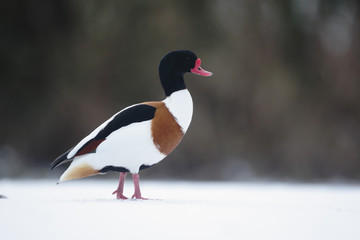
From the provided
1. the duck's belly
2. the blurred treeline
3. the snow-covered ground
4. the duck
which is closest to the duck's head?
the duck

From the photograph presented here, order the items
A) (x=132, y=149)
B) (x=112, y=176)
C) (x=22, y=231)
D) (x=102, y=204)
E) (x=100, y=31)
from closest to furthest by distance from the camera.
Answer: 1. (x=22, y=231)
2. (x=102, y=204)
3. (x=132, y=149)
4. (x=112, y=176)
5. (x=100, y=31)

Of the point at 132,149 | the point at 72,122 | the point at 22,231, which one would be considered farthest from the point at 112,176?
the point at 22,231

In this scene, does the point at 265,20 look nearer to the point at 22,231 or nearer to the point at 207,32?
the point at 207,32

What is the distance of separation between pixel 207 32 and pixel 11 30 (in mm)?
2883

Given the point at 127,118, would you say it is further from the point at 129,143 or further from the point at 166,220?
the point at 166,220

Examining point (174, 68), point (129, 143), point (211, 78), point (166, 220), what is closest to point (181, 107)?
point (174, 68)

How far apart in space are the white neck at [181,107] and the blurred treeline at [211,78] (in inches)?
148

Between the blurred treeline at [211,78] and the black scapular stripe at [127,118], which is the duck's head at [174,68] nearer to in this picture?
the black scapular stripe at [127,118]

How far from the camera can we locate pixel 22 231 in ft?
8.53

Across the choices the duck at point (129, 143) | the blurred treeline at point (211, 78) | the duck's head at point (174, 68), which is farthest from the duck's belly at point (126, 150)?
the blurred treeline at point (211, 78)

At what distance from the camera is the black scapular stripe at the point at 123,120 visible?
132 inches

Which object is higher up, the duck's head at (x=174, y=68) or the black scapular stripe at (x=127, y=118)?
the duck's head at (x=174, y=68)

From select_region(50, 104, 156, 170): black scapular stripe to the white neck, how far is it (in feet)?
0.45

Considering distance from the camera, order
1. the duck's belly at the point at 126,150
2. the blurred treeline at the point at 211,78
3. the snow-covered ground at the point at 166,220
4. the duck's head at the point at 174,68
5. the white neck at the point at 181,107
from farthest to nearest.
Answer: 1. the blurred treeline at the point at 211,78
2. the duck's head at the point at 174,68
3. the white neck at the point at 181,107
4. the duck's belly at the point at 126,150
5. the snow-covered ground at the point at 166,220
